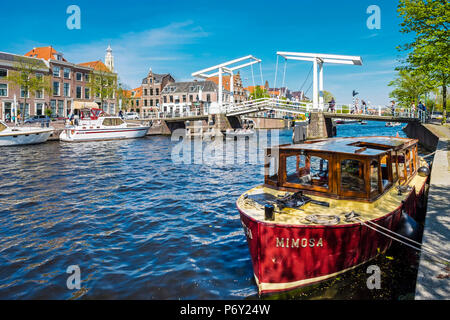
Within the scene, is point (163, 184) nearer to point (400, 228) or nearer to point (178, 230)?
point (178, 230)

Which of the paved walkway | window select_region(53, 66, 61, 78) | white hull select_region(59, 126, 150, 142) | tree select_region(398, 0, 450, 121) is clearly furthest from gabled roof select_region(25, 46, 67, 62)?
the paved walkway

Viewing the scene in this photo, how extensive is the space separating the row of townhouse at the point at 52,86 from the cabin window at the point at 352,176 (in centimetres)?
4713

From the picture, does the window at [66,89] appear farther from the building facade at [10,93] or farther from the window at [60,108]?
the building facade at [10,93]

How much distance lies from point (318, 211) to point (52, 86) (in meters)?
53.9

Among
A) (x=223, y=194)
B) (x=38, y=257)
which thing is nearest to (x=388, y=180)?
(x=223, y=194)

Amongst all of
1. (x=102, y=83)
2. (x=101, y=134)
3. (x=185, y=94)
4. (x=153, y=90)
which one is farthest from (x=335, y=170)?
(x=153, y=90)

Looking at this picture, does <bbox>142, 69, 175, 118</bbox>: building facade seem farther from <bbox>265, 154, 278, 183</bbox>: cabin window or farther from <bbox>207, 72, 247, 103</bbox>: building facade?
<bbox>265, 154, 278, 183</bbox>: cabin window

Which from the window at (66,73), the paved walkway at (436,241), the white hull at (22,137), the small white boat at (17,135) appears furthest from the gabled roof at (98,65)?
the paved walkway at (436,241)

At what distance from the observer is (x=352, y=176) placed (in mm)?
7031

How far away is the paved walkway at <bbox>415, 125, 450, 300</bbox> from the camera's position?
4.35 metres

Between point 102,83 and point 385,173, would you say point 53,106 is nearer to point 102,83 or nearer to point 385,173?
point 102,83

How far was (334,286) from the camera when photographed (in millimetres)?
5992

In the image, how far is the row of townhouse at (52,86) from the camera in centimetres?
4309
